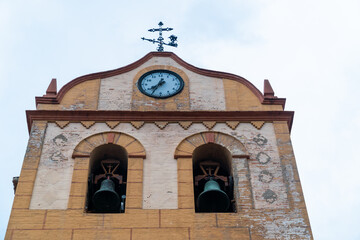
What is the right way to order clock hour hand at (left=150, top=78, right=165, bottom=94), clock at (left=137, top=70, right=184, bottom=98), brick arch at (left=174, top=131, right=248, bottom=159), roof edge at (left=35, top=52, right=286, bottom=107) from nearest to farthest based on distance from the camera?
brick arch at (left=174, top=131, right=248, bottom=159), roof edge at (left=35, top=52, right=286, bottom=107), clock at (left=137, top=70, right=184, bottom=98), clock hour hand at (left=150, top=78, right=165, bottom=94)

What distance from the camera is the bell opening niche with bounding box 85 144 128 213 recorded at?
19.5m

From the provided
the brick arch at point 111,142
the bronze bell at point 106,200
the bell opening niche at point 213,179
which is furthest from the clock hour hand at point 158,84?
the bronze bell at point 106,200

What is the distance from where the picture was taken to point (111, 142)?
20812 millimetres

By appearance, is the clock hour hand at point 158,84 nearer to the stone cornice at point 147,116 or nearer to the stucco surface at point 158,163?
the stone cornice at point 147,116

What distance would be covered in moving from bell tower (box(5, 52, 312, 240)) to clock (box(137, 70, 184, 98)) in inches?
1.5

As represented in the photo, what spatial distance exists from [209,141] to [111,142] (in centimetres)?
302

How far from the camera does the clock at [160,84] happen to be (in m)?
22.9

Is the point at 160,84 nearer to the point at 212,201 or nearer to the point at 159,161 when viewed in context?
the point at 159,161

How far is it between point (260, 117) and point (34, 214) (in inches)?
310

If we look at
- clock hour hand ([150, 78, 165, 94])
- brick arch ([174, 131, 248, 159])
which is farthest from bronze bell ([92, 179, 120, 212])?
clock hour hand ([150, 78, 165, 94])

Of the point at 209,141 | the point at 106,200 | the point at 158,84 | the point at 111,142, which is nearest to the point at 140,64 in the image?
the point at 158,84

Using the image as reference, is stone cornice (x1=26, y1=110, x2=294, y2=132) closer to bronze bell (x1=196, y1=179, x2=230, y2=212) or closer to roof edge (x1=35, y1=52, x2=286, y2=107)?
roof edge (x1=35, y1=52, x2=286, y2=107)

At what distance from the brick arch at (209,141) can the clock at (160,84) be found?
231 centimetres

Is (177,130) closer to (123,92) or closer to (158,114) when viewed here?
(158,114)
